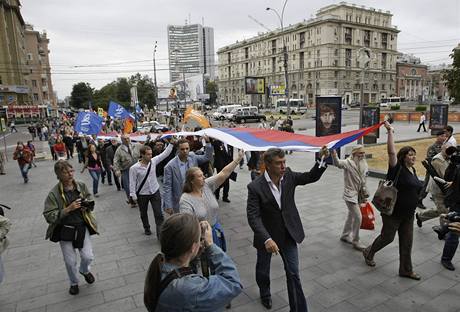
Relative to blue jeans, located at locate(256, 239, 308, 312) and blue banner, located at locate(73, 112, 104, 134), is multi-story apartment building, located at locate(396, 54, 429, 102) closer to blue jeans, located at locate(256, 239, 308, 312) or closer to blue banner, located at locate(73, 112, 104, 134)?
blue banner, located at locate(73, 112, 104, 134)

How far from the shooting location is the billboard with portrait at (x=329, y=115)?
13102 mm

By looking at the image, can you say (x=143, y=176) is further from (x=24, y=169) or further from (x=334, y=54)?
(x=334, y=54)

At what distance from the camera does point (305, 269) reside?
16.0ft

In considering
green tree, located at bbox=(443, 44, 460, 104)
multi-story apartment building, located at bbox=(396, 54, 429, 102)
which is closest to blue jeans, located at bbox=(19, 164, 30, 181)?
green tree, located at bbox=(443, 44, 460, 104)

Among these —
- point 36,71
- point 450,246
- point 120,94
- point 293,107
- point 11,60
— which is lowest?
point 450,246

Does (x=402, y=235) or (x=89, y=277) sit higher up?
(x=402, y=235)

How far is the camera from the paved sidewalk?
4063mm

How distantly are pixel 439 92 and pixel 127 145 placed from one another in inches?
5690

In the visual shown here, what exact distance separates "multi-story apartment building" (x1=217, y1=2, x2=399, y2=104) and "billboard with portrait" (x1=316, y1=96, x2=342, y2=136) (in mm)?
70092

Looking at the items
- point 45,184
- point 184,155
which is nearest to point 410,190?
point 184,155

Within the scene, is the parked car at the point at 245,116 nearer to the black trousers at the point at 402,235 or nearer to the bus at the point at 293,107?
the bus at the point at 293,107

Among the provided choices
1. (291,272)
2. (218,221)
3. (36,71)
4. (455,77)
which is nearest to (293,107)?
(455,77)

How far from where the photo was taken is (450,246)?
4633 millimetres

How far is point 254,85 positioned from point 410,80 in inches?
3316
